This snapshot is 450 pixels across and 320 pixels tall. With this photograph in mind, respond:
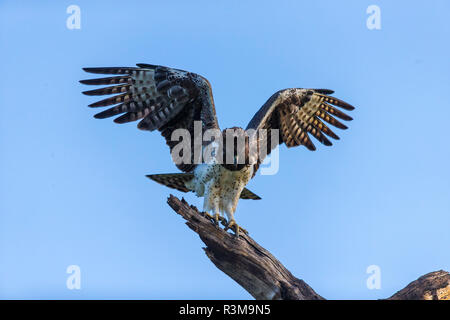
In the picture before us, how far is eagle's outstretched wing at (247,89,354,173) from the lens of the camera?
27.5 feet

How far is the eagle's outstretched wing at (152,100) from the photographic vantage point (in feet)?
26.0

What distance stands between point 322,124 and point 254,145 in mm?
1949

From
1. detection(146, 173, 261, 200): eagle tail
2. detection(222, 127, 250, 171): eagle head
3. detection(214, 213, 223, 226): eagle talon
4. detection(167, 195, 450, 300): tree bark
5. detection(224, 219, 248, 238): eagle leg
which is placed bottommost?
detection(167, 195, 450, 300): tree bark

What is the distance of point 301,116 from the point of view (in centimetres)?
900

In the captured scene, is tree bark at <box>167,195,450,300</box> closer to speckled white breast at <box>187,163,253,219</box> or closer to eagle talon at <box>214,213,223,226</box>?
eagle talon at <box>214,213,223,226</box>

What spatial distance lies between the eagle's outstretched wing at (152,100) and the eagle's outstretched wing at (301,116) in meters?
1.06

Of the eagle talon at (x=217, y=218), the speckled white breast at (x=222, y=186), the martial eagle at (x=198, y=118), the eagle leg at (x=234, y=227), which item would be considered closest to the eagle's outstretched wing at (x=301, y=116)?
the martial eagle at (x=198, y=118)

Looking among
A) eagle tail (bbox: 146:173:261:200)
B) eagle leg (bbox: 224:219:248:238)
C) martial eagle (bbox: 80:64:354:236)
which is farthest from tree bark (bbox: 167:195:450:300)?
eagle tail (bbox: 146:173:261:200)

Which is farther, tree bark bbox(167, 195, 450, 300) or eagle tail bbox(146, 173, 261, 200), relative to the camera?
eagle tail bbox(146, 173, 261, 200)

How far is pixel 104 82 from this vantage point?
8039 mm

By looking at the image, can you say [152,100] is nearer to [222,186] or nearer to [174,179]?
[174,179]

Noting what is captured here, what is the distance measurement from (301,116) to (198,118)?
190 centimetres
